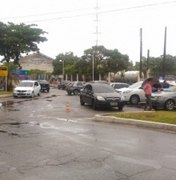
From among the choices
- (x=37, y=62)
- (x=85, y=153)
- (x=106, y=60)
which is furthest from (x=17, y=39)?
(x=37, y=62)

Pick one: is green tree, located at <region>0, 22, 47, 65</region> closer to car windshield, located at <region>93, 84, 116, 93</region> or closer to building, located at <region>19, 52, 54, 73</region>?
car windshield, located at <region>93, 84, 116, 93</region>

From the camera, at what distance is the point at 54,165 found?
8.89 meters

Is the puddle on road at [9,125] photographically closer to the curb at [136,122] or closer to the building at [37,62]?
the curb at [136,122]

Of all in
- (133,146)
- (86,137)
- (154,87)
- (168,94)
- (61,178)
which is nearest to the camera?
(61,178)

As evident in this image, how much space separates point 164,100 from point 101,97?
3.53 m

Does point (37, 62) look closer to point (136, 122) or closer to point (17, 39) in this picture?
point (17, 39)

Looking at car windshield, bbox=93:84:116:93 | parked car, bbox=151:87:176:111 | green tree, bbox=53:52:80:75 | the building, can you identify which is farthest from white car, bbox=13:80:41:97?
the building

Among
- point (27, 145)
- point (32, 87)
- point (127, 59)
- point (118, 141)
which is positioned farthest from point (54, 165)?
point (127, 59)

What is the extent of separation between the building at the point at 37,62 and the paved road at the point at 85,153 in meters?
112

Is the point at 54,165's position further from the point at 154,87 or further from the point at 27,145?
the point at 154,87

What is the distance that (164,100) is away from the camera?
82.2 feet

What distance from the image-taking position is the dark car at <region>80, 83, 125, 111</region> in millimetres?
24750

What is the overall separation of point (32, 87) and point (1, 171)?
33335 mm

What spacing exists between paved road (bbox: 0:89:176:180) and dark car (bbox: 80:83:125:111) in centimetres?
889
